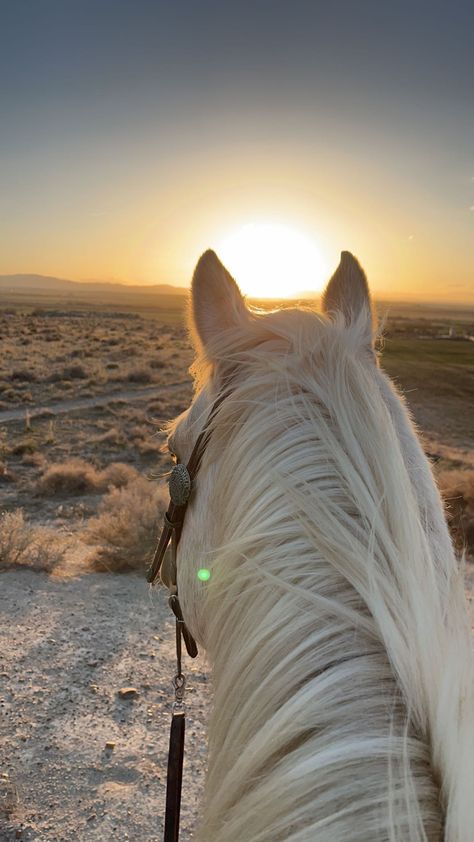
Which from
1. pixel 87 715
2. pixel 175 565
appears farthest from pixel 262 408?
pixel 87 715

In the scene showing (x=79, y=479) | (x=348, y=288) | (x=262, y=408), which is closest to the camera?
(x=262, y=408)

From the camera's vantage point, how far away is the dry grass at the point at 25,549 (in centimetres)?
551

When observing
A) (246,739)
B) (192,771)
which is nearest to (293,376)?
(246,739)

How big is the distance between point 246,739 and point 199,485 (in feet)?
1.90

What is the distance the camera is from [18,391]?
642 inches

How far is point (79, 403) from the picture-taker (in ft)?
52.0

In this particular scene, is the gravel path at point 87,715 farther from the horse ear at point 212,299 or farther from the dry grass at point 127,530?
the horse ear at point 212,299

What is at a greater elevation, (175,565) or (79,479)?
(175,565)

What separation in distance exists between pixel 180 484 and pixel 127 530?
512 centimetres

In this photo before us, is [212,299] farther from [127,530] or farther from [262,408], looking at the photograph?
[127,530]

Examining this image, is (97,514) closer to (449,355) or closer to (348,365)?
(348,365)

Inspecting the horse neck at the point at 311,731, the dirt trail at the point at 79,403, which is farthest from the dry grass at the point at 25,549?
the dirt trail at the point at 79,403

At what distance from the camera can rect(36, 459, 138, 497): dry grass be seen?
8414 millimetres

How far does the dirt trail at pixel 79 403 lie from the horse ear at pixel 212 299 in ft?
41.5
